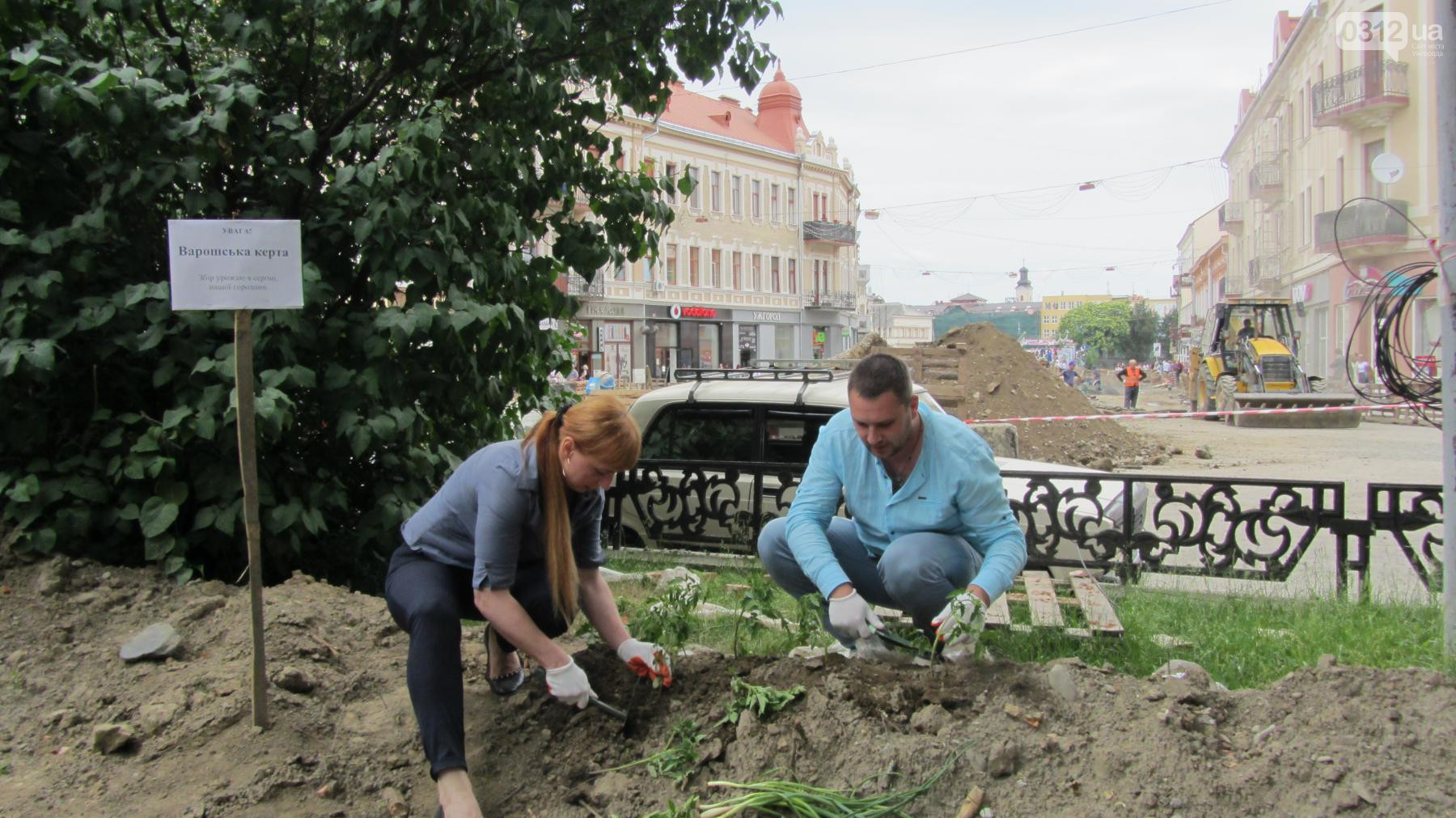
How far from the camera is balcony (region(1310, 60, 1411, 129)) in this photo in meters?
25.8

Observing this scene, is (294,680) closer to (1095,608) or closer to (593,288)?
(1095,608)

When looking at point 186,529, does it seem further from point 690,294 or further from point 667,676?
point 690,294

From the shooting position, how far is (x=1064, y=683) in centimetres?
295

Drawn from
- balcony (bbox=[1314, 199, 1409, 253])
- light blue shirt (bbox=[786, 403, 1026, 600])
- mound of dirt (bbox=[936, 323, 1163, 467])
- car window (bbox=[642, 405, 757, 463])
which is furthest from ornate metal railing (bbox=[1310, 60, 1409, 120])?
light blue shirt (bbox=[786, 403, 1026, 600])

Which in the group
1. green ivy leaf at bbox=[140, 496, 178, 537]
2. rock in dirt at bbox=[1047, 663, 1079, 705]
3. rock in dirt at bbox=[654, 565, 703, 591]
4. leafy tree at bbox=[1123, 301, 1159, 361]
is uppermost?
leafy tree at bbox=[1123, 301, 1159, 361]

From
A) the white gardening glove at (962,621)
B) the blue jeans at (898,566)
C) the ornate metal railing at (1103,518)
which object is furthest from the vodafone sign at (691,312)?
the white gardening glove at (962,621)

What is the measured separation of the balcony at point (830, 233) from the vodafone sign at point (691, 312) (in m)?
8.07

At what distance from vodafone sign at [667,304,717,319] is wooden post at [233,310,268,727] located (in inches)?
1566

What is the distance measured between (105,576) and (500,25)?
2.97 m

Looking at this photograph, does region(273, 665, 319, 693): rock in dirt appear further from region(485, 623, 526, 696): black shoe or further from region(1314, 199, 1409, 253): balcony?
region(1314, 199, 1409, 253): balcony

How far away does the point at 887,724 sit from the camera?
286cm

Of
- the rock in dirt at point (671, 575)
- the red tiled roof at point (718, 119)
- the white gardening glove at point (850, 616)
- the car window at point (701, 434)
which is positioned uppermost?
the red tiled roof at point (718, 119)

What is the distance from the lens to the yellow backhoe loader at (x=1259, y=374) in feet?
65.4

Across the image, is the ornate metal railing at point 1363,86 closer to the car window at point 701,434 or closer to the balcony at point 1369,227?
the balcony at point 1369,227
